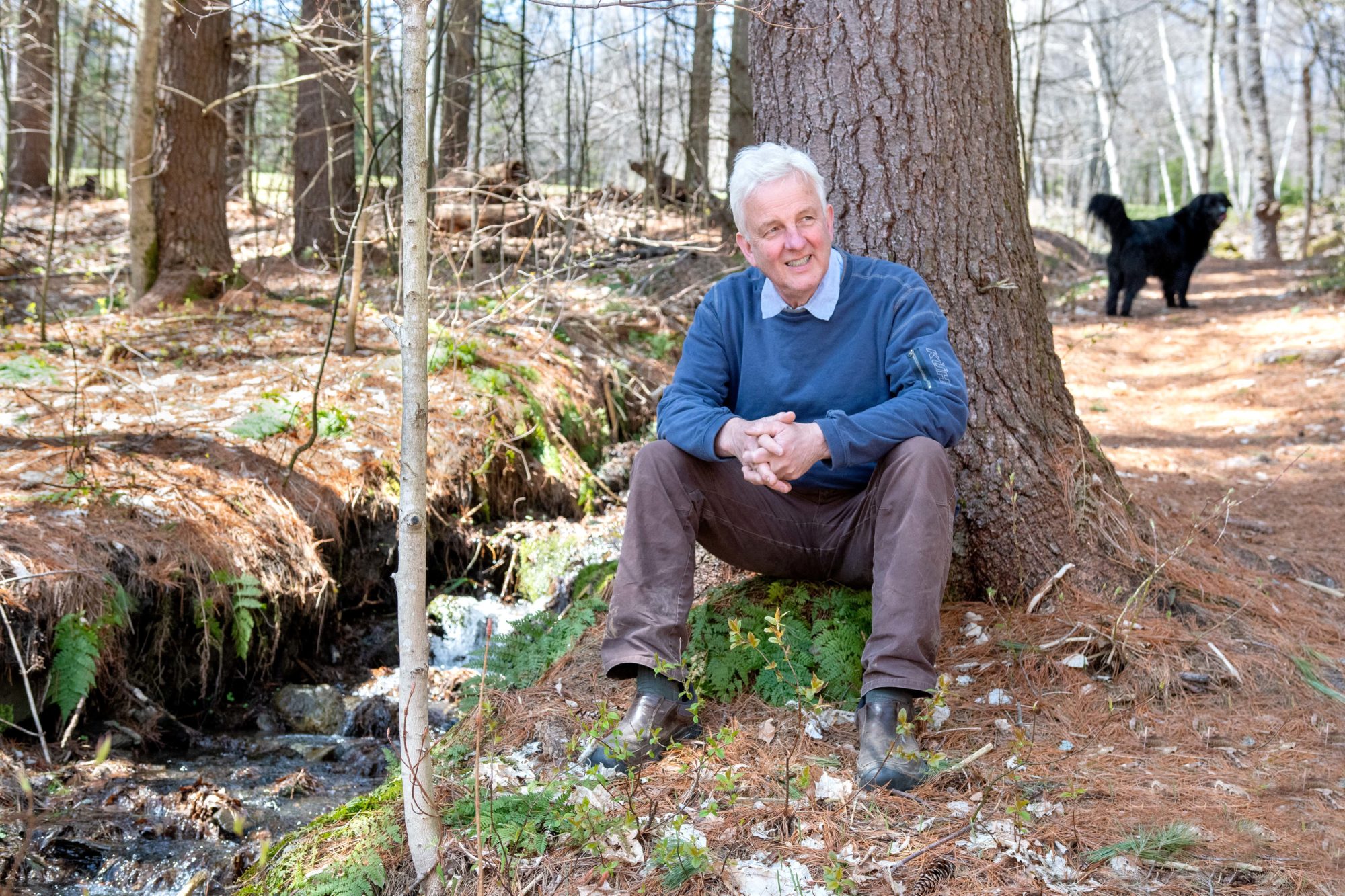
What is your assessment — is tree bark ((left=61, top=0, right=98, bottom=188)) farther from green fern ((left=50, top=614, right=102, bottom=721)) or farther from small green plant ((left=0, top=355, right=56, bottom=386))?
green fern ((left=50, top=614, right=102, bottom=721))

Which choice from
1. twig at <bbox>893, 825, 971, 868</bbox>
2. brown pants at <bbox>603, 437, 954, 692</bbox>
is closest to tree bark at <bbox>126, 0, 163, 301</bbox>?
brown pants at <bbox>603, 437, 954, 692</bbox>

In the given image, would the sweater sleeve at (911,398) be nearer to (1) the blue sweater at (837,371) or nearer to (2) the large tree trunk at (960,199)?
(1) the blue sweater at (837,371)

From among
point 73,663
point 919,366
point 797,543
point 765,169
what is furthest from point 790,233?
point 73,663

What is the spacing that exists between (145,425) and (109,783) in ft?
6.56

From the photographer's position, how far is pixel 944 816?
222cm

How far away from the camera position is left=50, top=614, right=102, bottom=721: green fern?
328cm

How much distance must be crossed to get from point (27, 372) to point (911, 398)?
190 inches

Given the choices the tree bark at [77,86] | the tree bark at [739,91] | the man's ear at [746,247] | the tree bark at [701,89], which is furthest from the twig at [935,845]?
the tree bark at [77,86]

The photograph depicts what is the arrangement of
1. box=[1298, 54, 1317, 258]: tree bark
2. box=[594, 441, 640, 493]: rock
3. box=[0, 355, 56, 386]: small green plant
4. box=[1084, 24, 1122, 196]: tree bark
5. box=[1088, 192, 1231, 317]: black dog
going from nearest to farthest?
box=[0, 355, 56, 386]: small green plant < box=[594, 441, 640, 493]: rock < box=[1088, 192, 1231, 317]: black dog < box=[1298, 54, 1317, 258]: tree bark < box=[1084, 24, 1122, 196]: tree bark

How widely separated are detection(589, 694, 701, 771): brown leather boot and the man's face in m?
1.23

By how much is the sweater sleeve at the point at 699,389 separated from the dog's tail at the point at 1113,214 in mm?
8561

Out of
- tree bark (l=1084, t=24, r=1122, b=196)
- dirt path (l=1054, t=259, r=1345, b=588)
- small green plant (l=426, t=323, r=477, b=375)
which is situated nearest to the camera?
dirt path (l=1054, t=259, r=1345, b=588)

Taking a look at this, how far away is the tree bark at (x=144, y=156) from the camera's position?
6.14 metres

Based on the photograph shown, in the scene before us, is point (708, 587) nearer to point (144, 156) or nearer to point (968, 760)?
point (968, 760)
